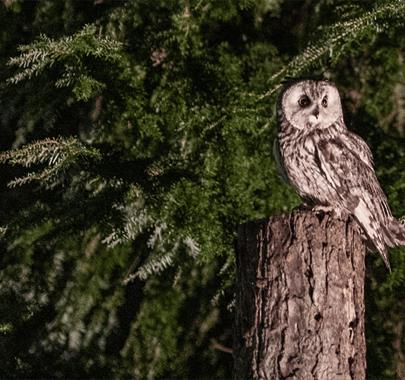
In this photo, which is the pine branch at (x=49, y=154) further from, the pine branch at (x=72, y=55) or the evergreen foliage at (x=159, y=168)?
the pine branch at (x=72, y=55)

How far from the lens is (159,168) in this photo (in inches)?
130

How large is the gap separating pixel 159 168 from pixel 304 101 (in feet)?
1.97

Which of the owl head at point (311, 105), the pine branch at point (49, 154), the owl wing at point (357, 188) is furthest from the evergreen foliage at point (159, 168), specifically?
the owl wing at point (357, 188)

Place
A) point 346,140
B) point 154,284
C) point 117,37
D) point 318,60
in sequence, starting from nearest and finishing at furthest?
point 346,140 → point 318,60 → point 117,37 → point 154,284

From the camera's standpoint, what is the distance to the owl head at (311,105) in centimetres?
299

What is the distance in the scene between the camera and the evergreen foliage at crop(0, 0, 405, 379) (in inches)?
128

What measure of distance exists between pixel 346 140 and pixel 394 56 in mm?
943

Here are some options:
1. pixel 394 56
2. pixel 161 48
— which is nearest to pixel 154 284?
pixel 161 48

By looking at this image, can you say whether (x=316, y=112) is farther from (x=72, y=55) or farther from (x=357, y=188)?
(x=72, y=55)

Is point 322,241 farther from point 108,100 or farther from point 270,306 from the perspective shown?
point 108,100

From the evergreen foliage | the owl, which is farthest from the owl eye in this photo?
the evergreen foliage

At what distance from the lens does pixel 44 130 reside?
343 cm

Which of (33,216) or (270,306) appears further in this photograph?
(33,216)

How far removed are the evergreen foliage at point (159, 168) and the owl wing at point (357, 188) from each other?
398mm
